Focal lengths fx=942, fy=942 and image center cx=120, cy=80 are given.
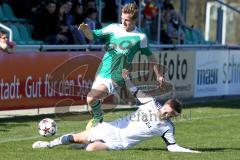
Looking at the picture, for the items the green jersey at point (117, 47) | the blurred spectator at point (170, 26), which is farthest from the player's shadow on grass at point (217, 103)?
the green jersey at point (117, 47)

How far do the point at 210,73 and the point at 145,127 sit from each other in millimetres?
12568

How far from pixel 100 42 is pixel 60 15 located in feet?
6.12

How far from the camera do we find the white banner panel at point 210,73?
81.3ft

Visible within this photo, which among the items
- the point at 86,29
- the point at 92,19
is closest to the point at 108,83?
the point at 86,29

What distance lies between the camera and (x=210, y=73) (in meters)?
25.3

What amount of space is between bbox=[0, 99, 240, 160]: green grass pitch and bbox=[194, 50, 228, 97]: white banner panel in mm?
2874

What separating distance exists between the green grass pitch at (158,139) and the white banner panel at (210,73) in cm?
287

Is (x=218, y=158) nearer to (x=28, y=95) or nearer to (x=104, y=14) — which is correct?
(x=28, y=95)

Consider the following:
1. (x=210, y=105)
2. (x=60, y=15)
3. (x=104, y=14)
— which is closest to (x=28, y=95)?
(x=60, y=15)

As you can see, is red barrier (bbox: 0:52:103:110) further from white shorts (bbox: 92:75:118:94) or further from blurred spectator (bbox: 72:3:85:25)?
white shorts (bbox: 92:75:118:94)

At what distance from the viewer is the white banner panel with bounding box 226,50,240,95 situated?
85.8ft

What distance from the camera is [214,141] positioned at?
15.0m

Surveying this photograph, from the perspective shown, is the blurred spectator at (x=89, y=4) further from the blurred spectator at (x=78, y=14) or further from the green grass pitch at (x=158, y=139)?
the green grass pitch at (x=158, y=139)

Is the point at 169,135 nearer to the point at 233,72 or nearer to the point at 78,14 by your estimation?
the point at 78,14
